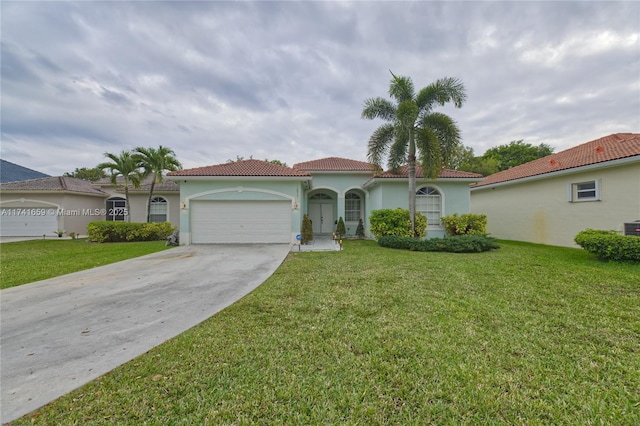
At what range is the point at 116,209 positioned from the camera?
1938cm

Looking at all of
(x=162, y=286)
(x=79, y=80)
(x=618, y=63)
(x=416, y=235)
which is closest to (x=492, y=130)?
(x=618, y=63)

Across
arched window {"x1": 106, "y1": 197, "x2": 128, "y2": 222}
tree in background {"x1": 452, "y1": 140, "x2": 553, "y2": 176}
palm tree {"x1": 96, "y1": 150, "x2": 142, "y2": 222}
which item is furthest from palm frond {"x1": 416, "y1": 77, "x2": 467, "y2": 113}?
arched window {"x1": 106, "y1": 197, "x2": 128, "y2": 222}

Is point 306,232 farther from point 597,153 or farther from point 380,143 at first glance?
point 597,153

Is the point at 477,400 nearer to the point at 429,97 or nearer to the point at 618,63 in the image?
the point at 429,97

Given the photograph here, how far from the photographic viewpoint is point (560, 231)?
12.0 metres

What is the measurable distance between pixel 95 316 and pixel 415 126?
14047mm

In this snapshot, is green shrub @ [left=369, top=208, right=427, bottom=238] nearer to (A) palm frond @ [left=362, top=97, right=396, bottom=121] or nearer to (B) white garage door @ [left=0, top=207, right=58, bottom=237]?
(A) palm frond @ [left=362, top=97, right=396, bottom=121]

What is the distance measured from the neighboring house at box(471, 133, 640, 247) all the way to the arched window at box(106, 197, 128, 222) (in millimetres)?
26353

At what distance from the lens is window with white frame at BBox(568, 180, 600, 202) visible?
10.5 metres

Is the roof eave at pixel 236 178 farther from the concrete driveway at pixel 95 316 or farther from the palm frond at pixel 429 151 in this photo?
the palm frond at pixel 429 151

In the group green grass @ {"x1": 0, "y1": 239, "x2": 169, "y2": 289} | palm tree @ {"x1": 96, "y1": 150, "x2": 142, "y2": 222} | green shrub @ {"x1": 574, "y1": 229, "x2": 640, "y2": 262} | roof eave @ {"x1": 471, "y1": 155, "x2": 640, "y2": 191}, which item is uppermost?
palm tree @ {"x1": 96, "y1": 150, "x2": 142, "y2": 222}

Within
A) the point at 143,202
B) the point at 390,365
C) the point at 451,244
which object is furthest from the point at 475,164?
the point at 143,202

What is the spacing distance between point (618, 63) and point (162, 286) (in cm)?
2047

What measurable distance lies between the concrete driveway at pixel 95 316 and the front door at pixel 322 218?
10452 mm
